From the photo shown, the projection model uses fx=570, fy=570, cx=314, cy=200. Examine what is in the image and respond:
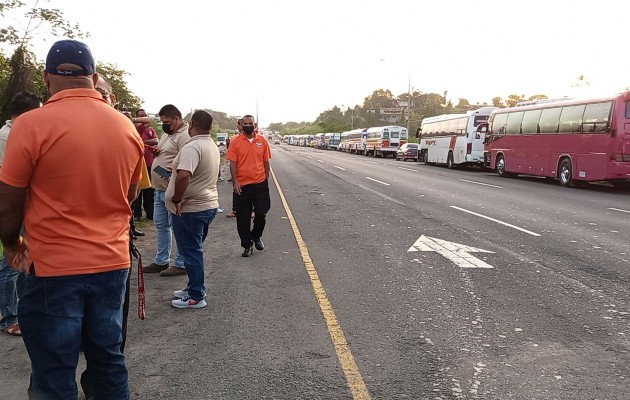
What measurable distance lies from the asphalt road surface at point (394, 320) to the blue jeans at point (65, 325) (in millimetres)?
1097

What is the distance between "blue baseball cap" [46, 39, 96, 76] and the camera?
249 centimetres

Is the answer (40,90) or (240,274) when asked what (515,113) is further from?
(40,90)

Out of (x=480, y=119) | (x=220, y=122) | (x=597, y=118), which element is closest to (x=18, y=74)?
(x=480, y=119)

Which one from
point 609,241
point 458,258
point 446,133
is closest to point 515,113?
point 446,133

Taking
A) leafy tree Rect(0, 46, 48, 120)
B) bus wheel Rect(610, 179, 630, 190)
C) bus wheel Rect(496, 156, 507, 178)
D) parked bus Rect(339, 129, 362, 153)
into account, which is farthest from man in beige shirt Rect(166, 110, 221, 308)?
parked bus Rect(339, 129, 362, 153)

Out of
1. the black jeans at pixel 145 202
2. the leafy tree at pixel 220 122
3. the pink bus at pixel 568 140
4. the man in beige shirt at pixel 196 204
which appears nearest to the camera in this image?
the man in beige shirt at pixel 196 204

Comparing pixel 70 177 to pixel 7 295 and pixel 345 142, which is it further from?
pixel 345 142

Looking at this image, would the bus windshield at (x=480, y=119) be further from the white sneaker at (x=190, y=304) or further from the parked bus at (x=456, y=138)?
the white sneaker at (x=190, y=304)

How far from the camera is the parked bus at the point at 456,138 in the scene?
30.2 metres

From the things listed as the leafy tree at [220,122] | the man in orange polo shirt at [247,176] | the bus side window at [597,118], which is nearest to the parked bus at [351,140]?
the leafy tree at [220,122]

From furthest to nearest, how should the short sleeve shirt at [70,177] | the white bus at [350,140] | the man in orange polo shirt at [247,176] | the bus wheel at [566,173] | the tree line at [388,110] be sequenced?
1. the tree line at [388,110]
2. the white bus at [350,140]
3. the bus wheel at [566,173]
4. the man in orange polo shirt at [247,176]
5. the short sleeve shirt at [70,177]

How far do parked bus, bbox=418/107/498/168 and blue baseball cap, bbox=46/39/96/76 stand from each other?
28875mm

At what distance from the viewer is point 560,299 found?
5.71 meters

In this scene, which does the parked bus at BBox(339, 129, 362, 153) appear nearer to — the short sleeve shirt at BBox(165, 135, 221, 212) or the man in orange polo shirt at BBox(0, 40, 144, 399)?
the short sleeve shirt at BBox(165, 135, 221, 212)
